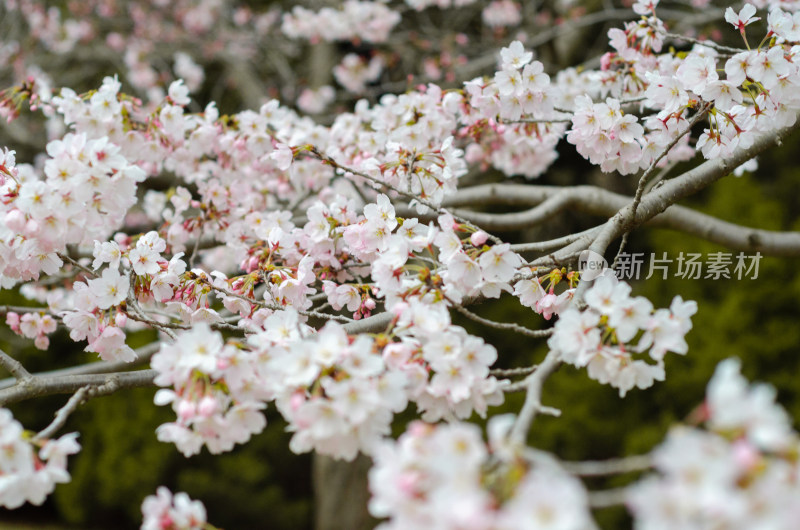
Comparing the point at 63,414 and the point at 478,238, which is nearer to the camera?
the point at 63,414

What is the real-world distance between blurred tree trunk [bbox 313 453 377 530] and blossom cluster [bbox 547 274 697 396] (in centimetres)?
350

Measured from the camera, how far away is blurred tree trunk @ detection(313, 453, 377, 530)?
4637 millimetres

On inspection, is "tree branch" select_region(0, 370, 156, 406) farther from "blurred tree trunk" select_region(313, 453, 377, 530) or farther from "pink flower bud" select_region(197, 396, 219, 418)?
"blurred tree trunk" select_region(313, 453, 377, 530)

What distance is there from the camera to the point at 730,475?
743 millimetres

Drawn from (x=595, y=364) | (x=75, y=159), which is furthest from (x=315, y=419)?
(x=75, y=159)

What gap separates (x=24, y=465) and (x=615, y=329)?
3.61ft

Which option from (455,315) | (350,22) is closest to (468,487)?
(350,22)

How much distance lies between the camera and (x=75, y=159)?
1513 mm

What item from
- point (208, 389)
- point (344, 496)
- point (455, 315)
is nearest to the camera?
point (208, 389)

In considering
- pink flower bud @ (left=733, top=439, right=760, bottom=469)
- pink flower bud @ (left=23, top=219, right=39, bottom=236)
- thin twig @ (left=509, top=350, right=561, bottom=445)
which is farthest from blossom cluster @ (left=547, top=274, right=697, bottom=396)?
pink flower bud @ (left=23, top=219, right=39, bottom=236)

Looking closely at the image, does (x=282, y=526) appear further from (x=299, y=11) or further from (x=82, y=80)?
(x=82, y=80)

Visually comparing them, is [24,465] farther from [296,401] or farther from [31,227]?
[31,227]

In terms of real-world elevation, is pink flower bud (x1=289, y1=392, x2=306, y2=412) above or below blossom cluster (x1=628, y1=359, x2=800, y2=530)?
below

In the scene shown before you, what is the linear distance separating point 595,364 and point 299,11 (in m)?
4.23
